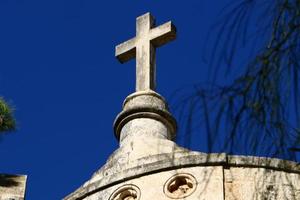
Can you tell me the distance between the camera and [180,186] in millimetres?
6902

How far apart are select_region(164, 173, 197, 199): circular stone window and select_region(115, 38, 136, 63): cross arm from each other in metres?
2.33

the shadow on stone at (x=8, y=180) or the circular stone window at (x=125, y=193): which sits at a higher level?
the shadow on stone at (x=8, y=180)

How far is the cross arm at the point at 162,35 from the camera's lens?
8.87 m

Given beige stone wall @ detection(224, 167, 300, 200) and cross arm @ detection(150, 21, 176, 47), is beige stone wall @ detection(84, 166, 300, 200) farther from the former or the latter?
cross arm @ detection(150, 21, 176, 47)

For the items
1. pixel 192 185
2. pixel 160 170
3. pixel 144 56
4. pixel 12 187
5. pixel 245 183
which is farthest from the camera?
pixel 144 56

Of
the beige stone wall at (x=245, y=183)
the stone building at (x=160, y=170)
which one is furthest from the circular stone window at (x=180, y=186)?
the beige stone wall at (x=245, y=183)

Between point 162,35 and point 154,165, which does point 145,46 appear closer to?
point 162,35

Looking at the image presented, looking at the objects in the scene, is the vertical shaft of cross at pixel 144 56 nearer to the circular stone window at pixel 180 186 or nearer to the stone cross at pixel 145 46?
the stone cross at pixel 145 46

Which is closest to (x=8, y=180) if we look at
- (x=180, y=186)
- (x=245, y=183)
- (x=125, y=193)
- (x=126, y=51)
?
(x=125, y=193)

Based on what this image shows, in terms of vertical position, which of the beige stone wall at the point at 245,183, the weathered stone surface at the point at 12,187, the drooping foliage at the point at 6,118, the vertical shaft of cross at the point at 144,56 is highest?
the vertical shaft of cross at the point at 144,56

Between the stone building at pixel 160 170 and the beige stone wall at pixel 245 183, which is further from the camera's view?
the stone building at pixel 160 170

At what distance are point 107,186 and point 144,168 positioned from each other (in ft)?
1.10

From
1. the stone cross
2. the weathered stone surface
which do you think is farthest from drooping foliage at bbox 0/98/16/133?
the stone cross

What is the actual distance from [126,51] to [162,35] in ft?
1.32
